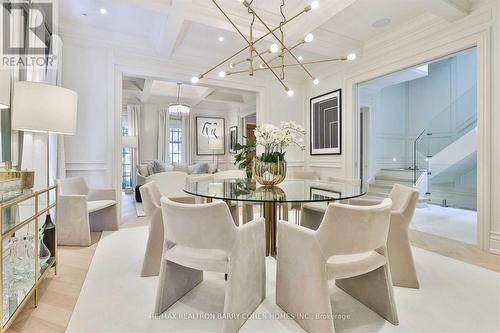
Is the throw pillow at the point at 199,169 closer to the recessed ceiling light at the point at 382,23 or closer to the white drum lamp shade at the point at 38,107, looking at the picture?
the white drum lamp shade at the point at 38,107

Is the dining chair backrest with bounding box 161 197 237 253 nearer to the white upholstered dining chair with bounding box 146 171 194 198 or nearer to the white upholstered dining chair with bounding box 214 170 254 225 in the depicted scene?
the white upholstered dining chair with bounding box 214 170 254 225

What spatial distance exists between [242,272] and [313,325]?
46 cm

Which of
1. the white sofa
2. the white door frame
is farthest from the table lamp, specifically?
the white door frame

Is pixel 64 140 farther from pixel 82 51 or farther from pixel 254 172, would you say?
pixel 254 172

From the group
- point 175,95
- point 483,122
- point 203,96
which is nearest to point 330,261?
point 483,122

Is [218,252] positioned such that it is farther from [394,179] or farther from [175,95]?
[175,95]

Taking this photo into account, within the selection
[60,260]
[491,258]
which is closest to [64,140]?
[60,260]

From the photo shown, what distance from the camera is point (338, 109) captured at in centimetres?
460

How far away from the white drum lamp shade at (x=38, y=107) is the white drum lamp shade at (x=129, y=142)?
5198 mm

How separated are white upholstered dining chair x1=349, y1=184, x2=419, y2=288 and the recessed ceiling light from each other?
252 centimetres

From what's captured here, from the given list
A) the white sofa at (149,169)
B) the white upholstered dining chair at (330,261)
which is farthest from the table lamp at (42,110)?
the white sofa at (149,169)

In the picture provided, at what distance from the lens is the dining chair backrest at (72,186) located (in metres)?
3.06

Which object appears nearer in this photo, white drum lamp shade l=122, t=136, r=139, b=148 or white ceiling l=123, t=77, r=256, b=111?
white ceiling l=123, t=77, r=256, b=111

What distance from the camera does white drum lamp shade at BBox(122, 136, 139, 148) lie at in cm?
714
